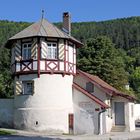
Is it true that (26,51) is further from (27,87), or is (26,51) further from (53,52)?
(27,87)

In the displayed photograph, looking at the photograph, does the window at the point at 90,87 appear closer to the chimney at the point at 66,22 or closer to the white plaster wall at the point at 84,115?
the white plaster wall at the point at 84,115

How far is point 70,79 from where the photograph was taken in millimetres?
37031

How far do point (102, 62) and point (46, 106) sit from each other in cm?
2517

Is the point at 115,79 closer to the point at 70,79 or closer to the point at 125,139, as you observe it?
the point at 70,79

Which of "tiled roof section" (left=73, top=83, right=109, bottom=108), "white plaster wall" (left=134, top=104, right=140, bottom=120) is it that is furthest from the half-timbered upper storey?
"white plaster wall" (left=134, top=104, right=140, bottom=120)

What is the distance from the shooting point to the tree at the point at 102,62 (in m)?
58.4

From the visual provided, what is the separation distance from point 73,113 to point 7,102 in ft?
22.1

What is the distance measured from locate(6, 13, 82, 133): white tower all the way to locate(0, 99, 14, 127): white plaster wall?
1.46 meters

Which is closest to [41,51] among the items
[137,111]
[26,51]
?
[26,51]

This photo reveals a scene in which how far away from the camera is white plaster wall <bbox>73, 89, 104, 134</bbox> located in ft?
117

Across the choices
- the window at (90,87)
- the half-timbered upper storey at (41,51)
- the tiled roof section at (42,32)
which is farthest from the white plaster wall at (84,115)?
the tiled roof section at (42,32)

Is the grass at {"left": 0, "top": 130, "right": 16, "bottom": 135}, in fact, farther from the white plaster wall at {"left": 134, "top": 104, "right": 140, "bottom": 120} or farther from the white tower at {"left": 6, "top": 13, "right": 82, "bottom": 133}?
the white plaster wall at {"left": 134, "top": 104, "right": 140, "bottom": 120}

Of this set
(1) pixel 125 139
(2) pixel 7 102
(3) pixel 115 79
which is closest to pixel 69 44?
(2) pixel 7 102

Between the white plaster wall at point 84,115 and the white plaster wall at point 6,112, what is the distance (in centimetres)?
622
